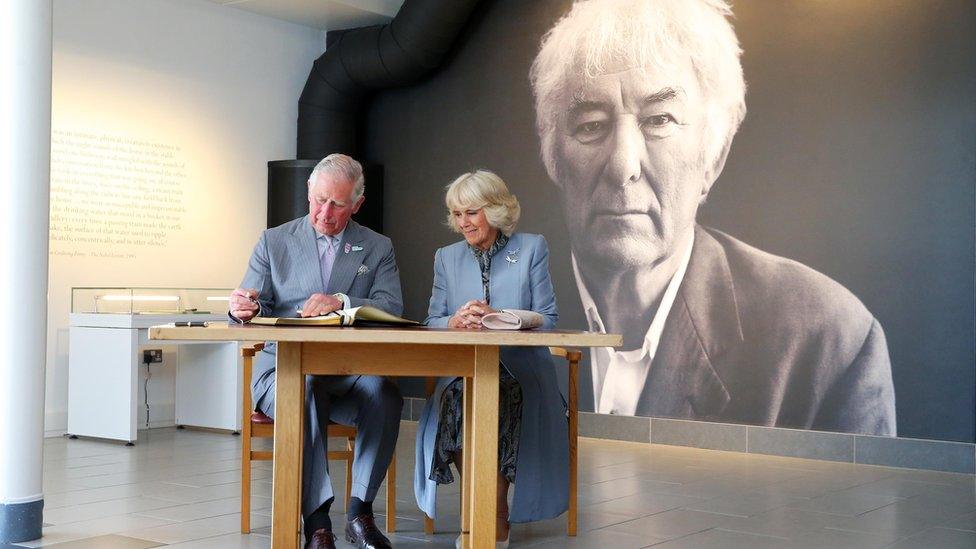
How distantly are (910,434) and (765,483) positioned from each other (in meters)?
1.14

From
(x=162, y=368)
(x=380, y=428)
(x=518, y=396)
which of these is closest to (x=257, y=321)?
(x=380, y=428)

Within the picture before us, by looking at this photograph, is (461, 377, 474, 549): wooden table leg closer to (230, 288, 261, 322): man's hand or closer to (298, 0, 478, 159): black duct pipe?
(230, 288, 261, 322): man's hand

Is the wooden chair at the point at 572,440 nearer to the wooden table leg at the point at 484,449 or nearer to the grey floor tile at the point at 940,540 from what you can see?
the wooden table leg at the point at 484,449

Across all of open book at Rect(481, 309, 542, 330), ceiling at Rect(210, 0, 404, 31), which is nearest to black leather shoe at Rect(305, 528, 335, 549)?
open book at Rect(481, 309, 542, 330)

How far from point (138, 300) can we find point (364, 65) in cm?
236

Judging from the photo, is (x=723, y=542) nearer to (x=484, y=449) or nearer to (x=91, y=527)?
(x=484, y=449)

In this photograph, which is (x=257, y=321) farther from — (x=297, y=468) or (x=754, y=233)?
(x=754, y=233)

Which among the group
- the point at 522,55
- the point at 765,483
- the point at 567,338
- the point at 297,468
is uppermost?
the point at 522,55

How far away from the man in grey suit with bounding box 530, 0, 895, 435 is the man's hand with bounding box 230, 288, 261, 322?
12.7ft

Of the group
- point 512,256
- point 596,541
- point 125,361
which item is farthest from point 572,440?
point 125,361

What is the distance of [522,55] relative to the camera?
7.52m

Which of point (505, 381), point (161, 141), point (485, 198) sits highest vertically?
point (161, 141)

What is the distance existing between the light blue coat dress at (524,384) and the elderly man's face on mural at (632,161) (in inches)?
115

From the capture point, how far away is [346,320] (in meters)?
3.01
